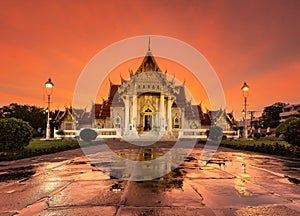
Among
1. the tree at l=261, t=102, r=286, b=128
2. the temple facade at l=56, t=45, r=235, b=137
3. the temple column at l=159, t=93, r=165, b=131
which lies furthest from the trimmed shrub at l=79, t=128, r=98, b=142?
the tree at l=261, t=102, r=286, b=128

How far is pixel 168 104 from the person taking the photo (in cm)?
4169

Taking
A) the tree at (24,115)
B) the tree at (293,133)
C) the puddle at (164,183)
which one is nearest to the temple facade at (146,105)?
the tree at (293,133)

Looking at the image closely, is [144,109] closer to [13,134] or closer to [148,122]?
[148,122]

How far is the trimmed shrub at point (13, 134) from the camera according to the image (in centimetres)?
1292

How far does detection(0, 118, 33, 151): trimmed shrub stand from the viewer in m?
12.9

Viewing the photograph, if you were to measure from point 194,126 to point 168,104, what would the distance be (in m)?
8.24

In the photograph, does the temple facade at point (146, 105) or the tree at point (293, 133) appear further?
the temple facade at point (146, 105)

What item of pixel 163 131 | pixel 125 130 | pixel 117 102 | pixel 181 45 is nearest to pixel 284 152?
pixel 181 45

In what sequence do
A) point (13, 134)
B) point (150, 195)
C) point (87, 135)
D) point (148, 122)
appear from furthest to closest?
point (148, 122)
point (87, 135)
point (13, 134)
point (150, 195)

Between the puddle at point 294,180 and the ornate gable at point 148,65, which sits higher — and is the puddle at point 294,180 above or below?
below

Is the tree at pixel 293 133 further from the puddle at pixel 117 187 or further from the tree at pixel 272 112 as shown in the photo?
the tree at pixel 272 112

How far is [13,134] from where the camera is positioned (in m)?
13.2

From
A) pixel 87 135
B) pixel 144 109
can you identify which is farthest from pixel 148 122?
pixel 87 135

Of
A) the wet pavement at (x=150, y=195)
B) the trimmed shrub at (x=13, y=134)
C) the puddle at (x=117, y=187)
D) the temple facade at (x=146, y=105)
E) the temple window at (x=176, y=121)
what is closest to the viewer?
the wet pavement at (x=150, y=195)
